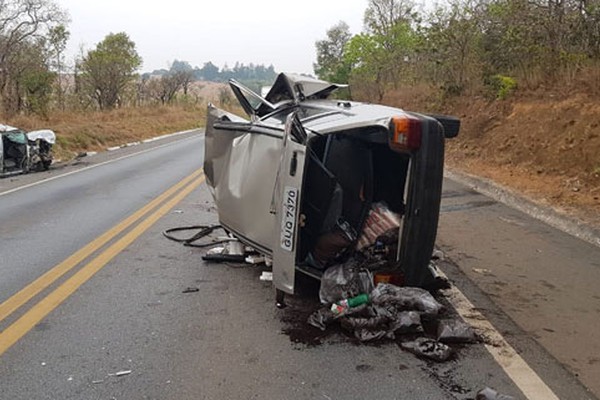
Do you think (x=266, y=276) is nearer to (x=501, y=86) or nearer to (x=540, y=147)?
(x=540, y=147)

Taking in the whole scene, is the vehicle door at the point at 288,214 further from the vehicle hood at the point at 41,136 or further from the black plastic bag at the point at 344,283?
the vehicle hood at the point at 41,136

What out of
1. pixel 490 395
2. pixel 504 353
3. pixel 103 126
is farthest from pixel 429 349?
pixel 103 126

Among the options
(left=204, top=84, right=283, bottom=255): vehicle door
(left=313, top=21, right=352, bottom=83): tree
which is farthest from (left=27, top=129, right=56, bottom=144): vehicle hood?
(left=313, top=21, right=352, bottom=83): tree

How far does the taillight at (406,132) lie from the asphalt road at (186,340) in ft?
4.90

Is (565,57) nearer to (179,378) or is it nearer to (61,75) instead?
(179,378)

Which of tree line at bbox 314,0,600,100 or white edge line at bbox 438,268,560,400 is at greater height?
tree line at bbox 314,0,600,100

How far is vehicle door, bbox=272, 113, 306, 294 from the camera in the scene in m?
4.41

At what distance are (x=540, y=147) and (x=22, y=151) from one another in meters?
12.4

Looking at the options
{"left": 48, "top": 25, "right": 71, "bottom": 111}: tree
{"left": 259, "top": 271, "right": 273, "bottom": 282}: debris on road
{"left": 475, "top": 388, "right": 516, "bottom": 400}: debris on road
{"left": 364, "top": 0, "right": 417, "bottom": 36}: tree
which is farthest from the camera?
{"left": 364, "top": 0, "right": 417, "bottom": 36}: tree

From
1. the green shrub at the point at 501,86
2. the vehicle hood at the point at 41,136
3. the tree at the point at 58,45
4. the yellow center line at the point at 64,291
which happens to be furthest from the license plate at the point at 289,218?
the tree at the point at 58,45

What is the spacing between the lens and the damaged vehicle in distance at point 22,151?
14.6 metres

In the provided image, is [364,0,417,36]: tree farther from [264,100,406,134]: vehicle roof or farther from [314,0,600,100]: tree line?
[264,100,406,134]: vehicle roof

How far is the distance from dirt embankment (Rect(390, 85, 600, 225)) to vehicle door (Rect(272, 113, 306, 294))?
526 centimetres

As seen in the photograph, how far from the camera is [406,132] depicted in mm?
4496
